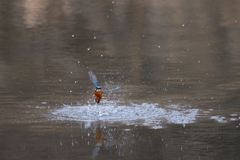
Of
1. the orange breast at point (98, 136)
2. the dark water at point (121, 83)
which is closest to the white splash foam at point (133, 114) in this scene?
the dark water at point (121, 83)

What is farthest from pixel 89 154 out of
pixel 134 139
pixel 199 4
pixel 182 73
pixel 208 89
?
pixel 199 4

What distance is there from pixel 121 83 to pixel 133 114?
2.51m

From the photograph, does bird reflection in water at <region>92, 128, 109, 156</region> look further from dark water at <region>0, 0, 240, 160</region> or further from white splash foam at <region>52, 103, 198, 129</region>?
white splash foam at <region>52, 103, 198, 129</region>

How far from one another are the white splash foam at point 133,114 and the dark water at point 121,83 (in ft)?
0.05

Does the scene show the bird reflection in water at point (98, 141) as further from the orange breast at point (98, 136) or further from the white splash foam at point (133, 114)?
the white splash foam at point (133, 114)

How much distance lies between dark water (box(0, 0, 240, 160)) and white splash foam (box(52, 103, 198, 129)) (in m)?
0.02

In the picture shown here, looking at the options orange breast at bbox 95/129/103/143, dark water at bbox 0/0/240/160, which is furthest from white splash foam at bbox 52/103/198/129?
orange breast at bbox 95/129/103/143

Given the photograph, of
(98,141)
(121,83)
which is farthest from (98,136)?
(121,83)

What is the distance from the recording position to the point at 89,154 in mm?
6727

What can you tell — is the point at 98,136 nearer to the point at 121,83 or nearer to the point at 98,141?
the point at 98,141

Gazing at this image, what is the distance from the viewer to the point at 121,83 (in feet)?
36.7

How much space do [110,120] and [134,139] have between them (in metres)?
1.04

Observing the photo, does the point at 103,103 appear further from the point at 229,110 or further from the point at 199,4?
the point at 199,4

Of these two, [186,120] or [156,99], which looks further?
[156,99]
